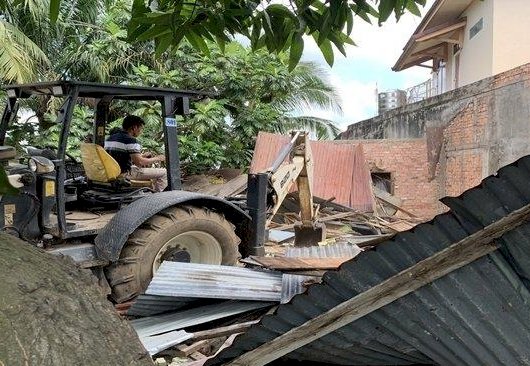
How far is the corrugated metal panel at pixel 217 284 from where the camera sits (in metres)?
3.30

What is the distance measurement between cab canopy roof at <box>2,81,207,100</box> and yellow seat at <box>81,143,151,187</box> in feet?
1.63

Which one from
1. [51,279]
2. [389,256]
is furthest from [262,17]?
[51,279]

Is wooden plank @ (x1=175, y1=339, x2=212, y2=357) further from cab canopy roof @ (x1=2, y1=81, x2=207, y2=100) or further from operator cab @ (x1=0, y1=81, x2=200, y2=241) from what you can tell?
cab canopy roof @ (x1=2, y1=81, x2=207, y2=100)

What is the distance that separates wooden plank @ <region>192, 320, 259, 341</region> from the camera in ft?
10.3

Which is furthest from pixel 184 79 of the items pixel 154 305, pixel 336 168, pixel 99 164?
pixel 154 305

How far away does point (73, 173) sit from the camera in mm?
5492

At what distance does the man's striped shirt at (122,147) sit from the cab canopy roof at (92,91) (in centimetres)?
41

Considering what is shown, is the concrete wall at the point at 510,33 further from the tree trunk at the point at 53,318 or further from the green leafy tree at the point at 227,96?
the tree trunk at the point at 53,318

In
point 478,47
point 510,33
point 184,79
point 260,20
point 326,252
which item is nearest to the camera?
point 260,20

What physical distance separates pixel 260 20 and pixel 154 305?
7.58ft

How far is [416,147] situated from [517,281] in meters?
10.3

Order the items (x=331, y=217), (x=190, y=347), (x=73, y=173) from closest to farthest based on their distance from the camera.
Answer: (x=190, y=347) → (x=73, y=173) → (x=331, y=217)

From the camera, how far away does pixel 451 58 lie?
54.5 ft

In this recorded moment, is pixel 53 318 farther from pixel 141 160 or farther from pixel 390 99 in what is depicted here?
pixel 390 99
